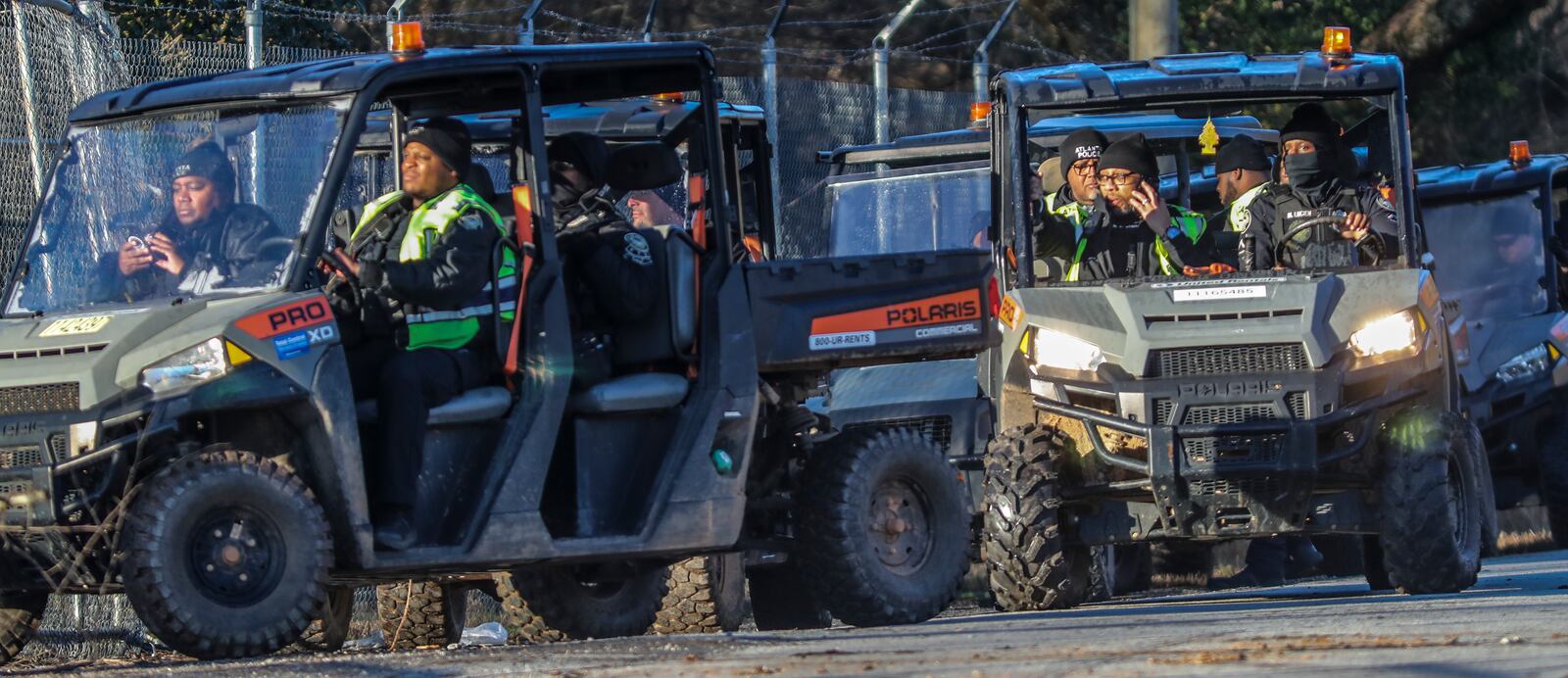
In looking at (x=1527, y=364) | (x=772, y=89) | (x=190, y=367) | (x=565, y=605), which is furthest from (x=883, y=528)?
(x=772, y=89)

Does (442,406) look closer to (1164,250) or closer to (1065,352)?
(1065,352)

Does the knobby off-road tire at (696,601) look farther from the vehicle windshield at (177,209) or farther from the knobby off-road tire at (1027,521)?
the vehicle windshield at (177,209)

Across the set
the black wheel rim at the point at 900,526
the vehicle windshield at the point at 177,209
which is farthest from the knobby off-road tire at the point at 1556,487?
the vehicle windshield at the point at 177,209

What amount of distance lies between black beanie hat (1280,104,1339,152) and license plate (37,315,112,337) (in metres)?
5.38

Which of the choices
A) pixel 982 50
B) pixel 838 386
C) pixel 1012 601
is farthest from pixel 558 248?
pixel 982 50

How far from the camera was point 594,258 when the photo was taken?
8805 millimetres

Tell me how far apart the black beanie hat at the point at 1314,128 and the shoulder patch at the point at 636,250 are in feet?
11.2

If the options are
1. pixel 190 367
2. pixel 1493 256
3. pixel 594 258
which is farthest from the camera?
pixel 1493 256

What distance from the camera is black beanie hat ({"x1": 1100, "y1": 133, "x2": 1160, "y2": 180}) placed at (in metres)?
11.3

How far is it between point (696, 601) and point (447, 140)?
245 cm

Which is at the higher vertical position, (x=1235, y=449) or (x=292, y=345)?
(x=292, y=345)

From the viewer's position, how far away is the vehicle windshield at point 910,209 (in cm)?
1351

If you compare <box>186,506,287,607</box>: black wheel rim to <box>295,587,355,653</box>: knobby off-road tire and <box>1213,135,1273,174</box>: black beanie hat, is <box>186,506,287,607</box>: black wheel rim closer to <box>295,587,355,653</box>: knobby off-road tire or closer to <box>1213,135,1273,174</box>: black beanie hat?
<box>295,587,355,653</box>: knobby off-road tire

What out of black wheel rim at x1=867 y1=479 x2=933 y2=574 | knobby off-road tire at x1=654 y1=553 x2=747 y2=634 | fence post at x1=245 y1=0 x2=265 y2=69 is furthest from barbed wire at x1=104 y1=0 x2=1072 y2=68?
black wheel rim at x1=867 y1=479 x2=933 y2=574
